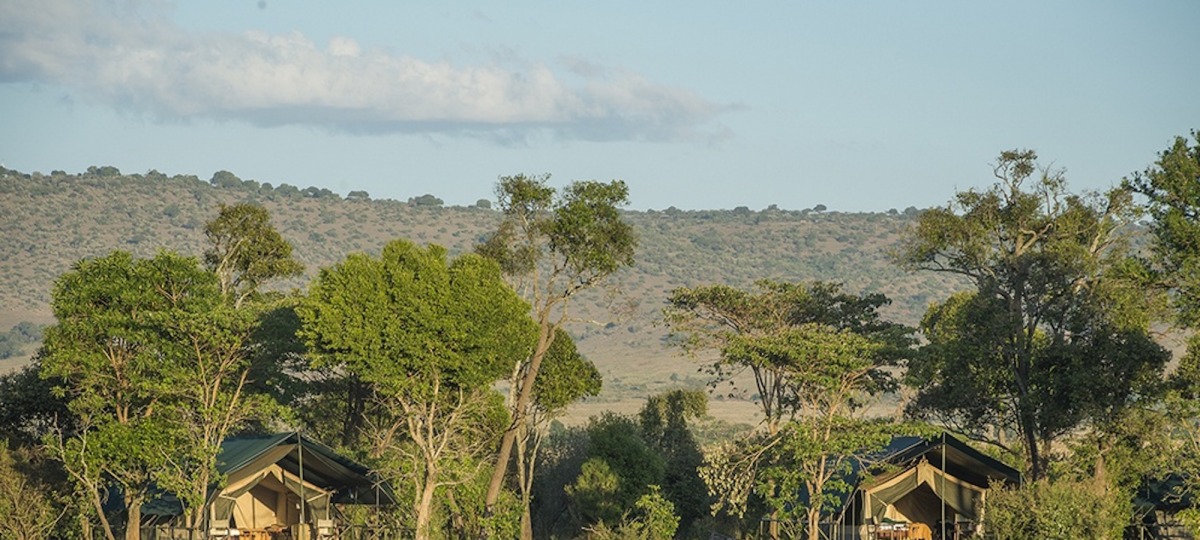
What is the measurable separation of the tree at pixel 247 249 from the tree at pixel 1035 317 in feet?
81.7

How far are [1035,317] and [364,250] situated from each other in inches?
5181

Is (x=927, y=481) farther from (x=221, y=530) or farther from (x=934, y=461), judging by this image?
(x=221, y=530)

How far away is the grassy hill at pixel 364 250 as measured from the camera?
15262 cm

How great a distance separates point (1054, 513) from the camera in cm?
4000

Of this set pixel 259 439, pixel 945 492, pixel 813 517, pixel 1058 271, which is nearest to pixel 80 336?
pixel 259 439

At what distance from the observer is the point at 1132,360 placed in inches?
1838

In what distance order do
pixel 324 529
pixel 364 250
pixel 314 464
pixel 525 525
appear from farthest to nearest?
1. pixel 364 250
2. pixel 525 525
3. pixel 324 529
4. pixel 314 464

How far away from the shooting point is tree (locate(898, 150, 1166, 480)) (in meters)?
47.1

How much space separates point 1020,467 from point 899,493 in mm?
8448

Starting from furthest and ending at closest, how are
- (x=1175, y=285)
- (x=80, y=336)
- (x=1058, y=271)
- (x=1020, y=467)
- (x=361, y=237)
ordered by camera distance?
(x=361, y=237), (x=1020, y=467), (x=1058, y=271), (x=80, y=336), (x=1175, y=285)

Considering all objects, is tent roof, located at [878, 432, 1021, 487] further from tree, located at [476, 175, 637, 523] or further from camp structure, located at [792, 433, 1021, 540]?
tree, located at [476, 175, 637, 523]

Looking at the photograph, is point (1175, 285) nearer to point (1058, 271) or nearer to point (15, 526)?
Answer: point (1058, 271)

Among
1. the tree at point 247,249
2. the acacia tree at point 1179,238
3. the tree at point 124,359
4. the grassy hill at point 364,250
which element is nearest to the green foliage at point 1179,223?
the acacia tree at point 1179,238

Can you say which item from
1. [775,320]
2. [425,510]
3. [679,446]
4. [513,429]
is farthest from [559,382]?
[425,510]
